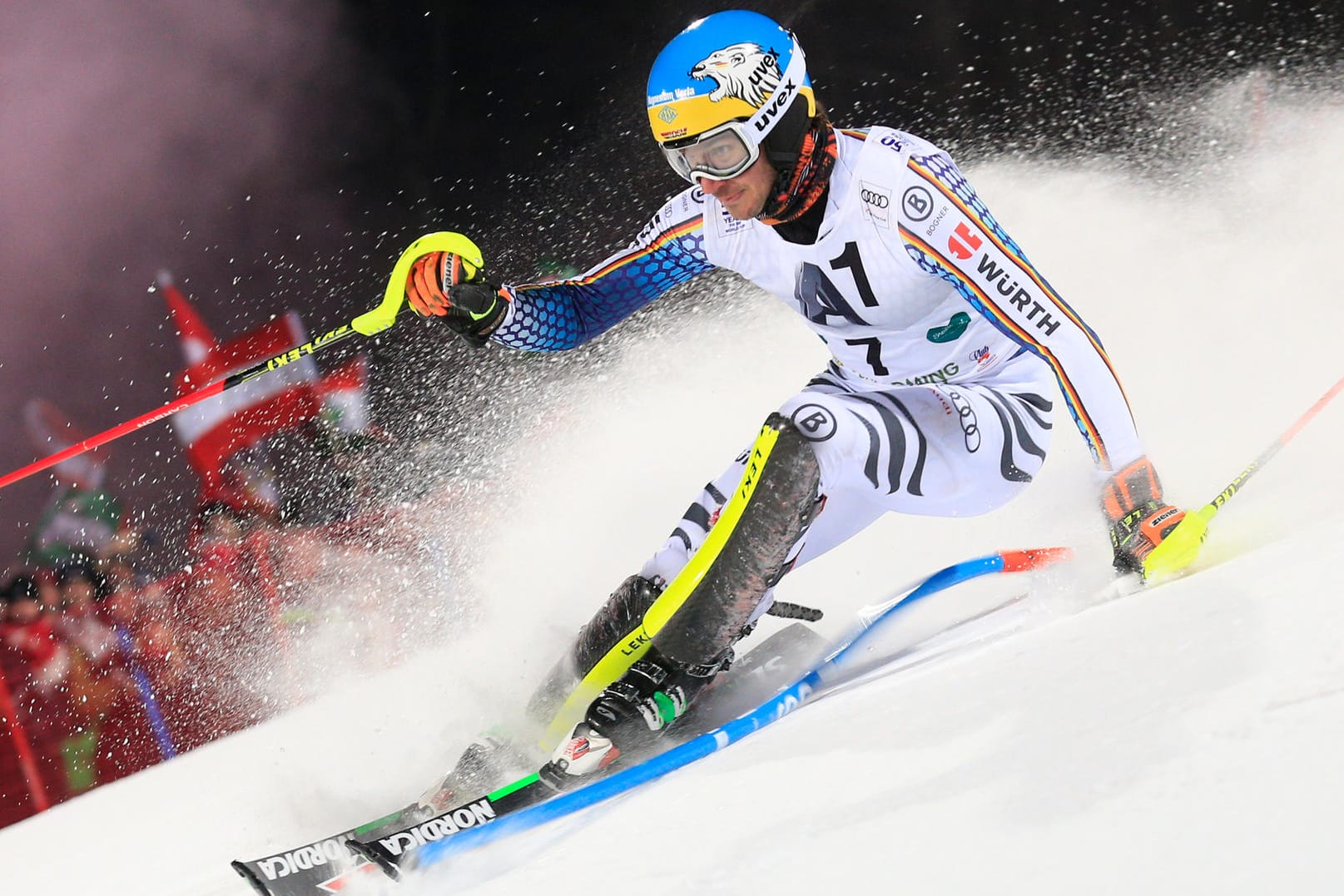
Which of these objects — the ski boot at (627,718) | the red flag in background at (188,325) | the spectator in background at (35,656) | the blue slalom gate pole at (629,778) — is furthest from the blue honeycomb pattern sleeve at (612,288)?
the spectator in background at (35,656)

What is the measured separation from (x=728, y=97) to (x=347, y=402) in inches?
120

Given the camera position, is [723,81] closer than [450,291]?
Yes

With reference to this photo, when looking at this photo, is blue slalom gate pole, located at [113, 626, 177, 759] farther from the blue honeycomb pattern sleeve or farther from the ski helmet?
the ski helmet

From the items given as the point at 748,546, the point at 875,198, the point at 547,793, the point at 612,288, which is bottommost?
the point at 547,793

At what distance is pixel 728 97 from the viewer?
2092 millimetres

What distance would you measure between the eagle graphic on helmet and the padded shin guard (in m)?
0.64

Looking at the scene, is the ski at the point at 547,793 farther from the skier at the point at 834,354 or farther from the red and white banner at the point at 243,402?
the red and white banner at the point at 243,402

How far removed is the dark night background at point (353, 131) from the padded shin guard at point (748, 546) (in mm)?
2868

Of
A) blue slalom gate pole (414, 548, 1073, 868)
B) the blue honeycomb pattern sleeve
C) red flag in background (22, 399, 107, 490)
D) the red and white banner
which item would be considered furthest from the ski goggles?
red flag in background (22, 399, 107, 490)

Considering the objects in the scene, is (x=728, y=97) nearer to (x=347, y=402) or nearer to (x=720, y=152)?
(x=720, y=152)

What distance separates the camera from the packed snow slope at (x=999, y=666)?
120 cm

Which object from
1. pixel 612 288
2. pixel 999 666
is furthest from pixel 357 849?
pixel 612 288

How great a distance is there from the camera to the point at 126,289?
14.4ft

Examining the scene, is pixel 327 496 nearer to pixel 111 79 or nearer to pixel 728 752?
pixel 111 79
